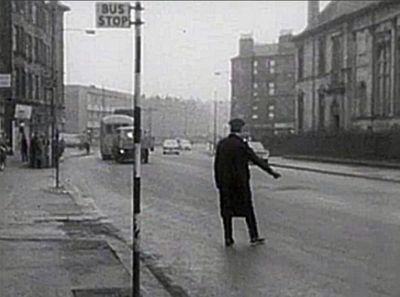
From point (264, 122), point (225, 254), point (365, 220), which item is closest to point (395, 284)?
point (225, 254)

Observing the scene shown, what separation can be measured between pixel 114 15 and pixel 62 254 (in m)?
4.88

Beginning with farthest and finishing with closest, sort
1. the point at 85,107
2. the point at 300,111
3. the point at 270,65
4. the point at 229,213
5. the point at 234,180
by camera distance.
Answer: the point at 85,107, the point at 270,65, the point at 300,111, the point at 229,213, the point at 234,180

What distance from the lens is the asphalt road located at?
11.1m

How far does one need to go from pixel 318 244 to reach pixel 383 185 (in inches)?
787

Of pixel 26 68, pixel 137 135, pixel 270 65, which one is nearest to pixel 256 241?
pixel 137 135

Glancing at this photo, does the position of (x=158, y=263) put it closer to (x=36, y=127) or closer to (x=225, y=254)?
(x=225, y=254)

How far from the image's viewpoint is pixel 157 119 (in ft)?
493

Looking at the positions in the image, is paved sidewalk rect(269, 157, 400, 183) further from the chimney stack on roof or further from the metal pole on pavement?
the chimney stack on roof

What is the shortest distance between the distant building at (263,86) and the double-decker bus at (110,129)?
172 feet

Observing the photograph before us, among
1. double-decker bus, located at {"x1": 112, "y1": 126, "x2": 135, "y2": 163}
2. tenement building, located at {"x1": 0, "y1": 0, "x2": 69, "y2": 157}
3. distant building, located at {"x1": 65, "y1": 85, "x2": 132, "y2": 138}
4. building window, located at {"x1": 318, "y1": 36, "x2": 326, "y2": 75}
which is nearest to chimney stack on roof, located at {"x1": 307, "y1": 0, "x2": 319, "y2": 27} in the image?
building window, located at {"x1": 318, "y1": 36, "x2": 326, "y2": 75}

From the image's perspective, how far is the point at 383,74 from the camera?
69625 mm

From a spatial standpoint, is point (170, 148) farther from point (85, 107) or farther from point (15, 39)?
point (85, 107)

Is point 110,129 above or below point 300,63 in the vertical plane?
below

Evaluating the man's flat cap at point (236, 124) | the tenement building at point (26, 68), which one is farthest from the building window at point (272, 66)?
the man's flat cap at point (236, 124)
